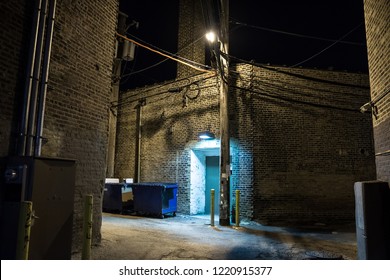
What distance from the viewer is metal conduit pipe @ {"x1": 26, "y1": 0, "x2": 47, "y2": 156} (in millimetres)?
5054

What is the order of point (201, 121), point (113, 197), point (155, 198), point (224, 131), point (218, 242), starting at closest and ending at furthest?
point (218, 242), point (224, 131), point (155, 198), point (201, 121), point (113, 197)

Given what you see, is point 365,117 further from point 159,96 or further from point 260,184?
point 159,96

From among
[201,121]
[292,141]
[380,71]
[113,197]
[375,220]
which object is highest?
[201,121]

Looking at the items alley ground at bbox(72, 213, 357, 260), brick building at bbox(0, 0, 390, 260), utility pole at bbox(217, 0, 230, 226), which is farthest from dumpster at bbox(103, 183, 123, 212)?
utility pole at bbox(217, 0, 230, 226)

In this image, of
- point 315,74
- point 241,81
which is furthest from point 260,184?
point 315,74

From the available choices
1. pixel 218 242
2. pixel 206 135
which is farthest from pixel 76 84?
pixel 206 135

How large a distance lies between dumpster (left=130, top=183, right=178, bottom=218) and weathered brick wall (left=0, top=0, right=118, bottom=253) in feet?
15.5

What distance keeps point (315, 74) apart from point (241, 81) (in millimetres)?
2813

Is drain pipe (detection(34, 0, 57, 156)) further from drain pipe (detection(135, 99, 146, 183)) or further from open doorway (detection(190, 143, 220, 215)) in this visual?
drain pipe (detection(135, 99, 146, 183))

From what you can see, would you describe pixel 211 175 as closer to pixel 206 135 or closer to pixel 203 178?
pixel 203 178

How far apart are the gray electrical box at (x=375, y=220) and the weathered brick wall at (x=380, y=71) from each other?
3.75 feet

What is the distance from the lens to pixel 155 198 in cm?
1140

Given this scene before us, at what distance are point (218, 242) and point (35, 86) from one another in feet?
16.9

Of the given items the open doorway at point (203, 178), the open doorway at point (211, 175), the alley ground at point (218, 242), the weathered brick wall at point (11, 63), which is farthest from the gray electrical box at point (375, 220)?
the open doorway at point (211, 175)
